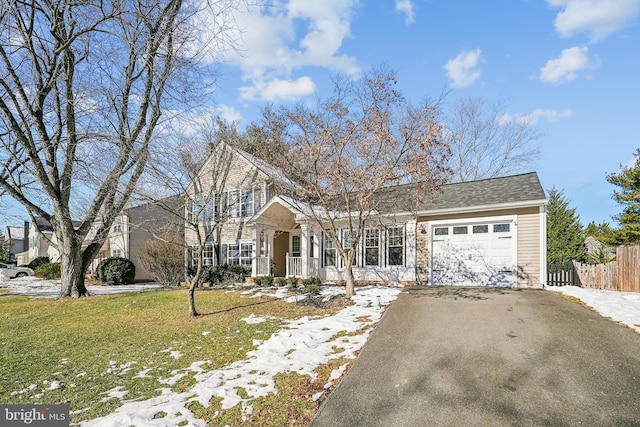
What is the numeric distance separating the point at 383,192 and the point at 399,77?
3601 millimetres

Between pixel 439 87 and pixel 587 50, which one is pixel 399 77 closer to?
pixel 439 87

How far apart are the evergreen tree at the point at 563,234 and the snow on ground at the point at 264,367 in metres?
14.0

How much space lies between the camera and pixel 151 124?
12242mm

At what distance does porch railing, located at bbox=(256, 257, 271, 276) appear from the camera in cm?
1521

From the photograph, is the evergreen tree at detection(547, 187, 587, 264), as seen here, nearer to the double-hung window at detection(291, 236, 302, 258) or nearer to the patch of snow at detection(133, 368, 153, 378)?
the double-hung window at detection(291, 236, 302, 258)

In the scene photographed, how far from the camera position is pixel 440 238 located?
40.3 ft

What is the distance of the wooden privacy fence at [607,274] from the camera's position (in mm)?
10273

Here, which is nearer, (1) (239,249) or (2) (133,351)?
(2) (133,351)

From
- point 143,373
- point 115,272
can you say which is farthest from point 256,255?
point 143,373

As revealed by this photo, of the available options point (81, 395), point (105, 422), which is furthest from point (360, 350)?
point (81, 395)

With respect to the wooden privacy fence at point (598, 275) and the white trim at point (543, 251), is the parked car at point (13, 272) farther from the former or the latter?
the wooden privacy fence at point (598, 275)

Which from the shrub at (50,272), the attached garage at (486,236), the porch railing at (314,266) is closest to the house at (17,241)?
the shrub at (50,272)

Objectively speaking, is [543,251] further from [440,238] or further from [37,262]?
[37,262]

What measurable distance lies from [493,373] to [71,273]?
49.8 ft
